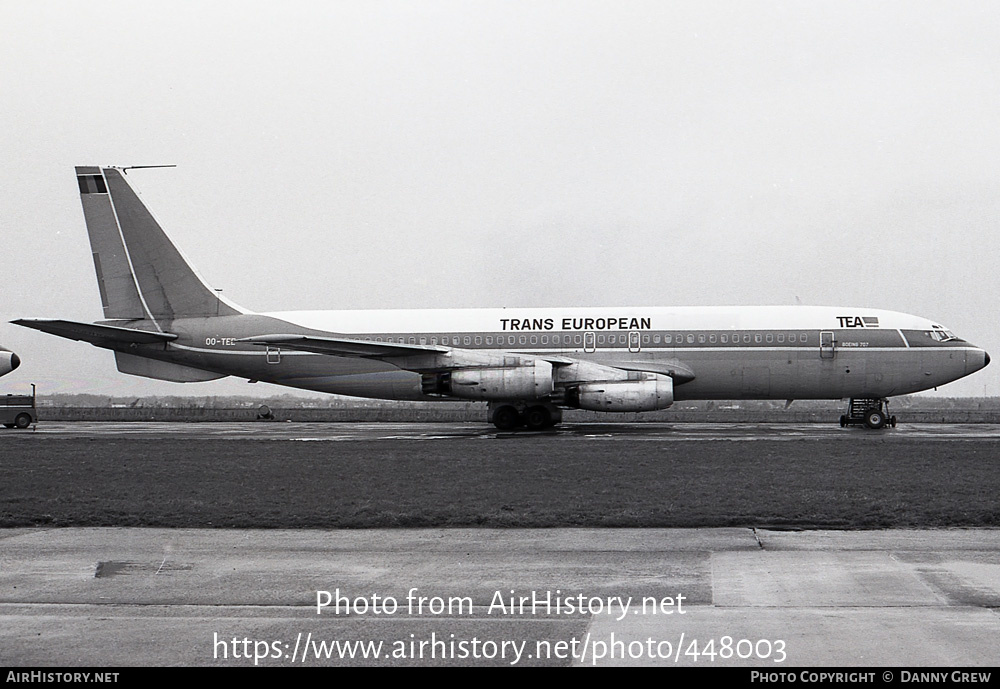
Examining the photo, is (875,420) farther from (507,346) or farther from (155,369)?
(155,369)

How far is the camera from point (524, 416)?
3247 cm

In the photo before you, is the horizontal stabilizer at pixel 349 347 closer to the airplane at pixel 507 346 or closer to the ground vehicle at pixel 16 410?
the airplane at pixel 507 346

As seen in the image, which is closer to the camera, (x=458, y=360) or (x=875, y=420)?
(x=458, y=360)

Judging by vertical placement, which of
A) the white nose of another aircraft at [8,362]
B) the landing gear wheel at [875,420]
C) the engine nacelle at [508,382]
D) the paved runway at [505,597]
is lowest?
the landing gear wheel at [875,420]

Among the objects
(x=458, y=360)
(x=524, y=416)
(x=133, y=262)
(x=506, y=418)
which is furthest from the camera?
(x=133, y=262)

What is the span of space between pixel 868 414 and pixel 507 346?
12600 mm

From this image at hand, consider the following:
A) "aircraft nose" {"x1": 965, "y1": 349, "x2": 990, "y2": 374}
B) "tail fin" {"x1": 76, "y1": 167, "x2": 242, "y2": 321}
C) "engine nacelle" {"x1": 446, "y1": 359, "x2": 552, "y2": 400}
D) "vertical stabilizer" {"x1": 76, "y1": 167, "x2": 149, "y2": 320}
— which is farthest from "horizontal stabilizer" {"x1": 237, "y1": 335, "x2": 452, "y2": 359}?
"aircraft nose" {"x1": 965, "y1": 349, "x2": 990, "y2": 374}

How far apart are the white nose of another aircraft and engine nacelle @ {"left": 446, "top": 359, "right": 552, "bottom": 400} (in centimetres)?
2006

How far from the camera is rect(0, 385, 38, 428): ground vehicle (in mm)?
37938

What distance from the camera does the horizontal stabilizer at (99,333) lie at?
32.1 m

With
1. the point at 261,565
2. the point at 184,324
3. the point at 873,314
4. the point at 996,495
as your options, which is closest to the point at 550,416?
the point at 873,314

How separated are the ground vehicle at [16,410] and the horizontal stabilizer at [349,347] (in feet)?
41.1

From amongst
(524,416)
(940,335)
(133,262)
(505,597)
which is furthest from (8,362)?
(505,597)

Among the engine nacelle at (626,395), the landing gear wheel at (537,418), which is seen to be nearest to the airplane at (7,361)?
the landing gear wheel at (537,418)
